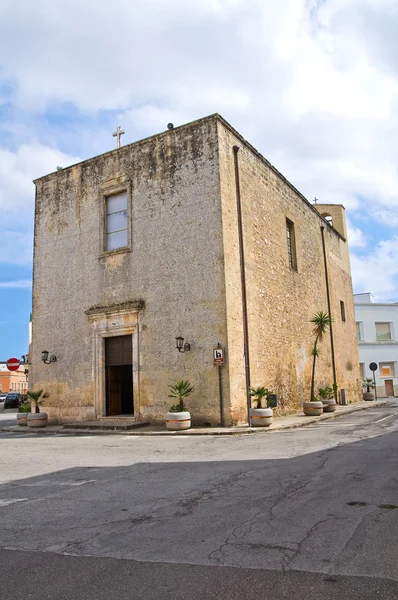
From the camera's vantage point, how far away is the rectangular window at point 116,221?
1705 cm

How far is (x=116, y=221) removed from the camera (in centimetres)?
1731

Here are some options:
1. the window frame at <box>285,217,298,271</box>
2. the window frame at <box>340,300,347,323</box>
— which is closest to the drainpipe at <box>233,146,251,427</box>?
the window frame at <box>285,217,298,271</box>

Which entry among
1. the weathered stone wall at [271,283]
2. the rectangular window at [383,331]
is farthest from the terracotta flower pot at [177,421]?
the rectangular window at [383,331]

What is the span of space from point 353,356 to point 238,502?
2359 cm

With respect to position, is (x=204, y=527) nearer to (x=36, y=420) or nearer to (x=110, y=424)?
(x=110, y=424)

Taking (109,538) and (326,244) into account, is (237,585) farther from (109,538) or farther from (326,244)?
(326,244)

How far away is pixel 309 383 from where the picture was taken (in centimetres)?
2036

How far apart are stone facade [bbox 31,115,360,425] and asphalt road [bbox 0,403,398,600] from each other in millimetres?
6163

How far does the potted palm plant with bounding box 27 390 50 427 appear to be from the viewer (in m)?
16.3

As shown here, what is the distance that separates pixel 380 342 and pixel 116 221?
3040 centimetres

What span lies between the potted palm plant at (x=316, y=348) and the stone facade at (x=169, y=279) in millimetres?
533

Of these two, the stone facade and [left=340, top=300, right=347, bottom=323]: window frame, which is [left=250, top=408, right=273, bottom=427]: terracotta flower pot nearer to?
the stone facade

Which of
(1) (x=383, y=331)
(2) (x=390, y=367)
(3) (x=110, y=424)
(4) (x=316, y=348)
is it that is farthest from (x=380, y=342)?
(3) (x=110, y=424)

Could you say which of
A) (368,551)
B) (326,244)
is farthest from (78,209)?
(368,551)
